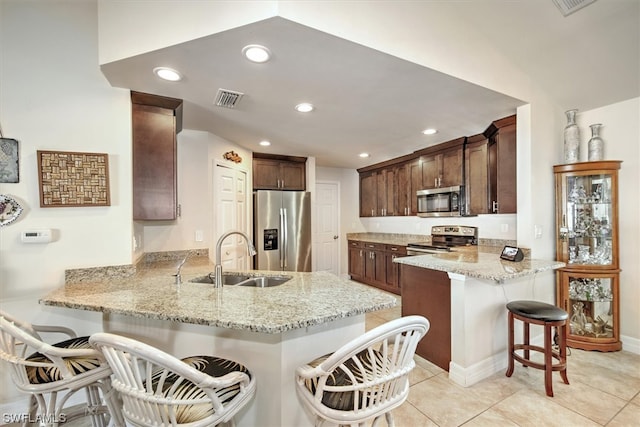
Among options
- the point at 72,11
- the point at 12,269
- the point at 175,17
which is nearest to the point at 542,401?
the point at 175,17

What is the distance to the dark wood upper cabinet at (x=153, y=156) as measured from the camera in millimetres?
2162

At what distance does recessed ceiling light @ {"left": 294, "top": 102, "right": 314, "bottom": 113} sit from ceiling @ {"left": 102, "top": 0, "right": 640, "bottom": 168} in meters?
0.06

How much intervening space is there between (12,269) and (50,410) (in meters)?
1.08

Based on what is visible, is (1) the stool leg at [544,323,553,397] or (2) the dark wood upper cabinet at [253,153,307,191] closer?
(1) the stool leg at [544,323,553,397]

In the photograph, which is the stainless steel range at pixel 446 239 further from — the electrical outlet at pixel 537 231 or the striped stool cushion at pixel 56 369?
the striped stool cushion at pixel 56 369

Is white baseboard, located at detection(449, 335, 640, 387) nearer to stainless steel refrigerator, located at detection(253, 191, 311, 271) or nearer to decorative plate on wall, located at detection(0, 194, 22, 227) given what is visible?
stainless steel refrigerator, located at detection(253, 191, 311, 271)

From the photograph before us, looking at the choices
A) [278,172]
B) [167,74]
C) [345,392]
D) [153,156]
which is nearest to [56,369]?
[345,392]

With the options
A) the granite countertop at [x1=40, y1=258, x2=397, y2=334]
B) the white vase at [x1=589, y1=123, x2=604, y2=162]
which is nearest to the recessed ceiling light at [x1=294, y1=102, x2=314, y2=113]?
the granite countertop at [x1=40, y1=258, x2=397, y2=334]

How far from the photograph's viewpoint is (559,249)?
2.76m

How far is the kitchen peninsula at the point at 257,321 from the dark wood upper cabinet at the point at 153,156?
741 millimetres

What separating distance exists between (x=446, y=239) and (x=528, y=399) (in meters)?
2.43

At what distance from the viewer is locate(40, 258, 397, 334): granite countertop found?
3.77 ft

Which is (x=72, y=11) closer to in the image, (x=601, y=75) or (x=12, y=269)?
(x=12, y=269)

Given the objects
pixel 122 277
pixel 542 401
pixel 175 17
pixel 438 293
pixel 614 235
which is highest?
pixel 175 17
